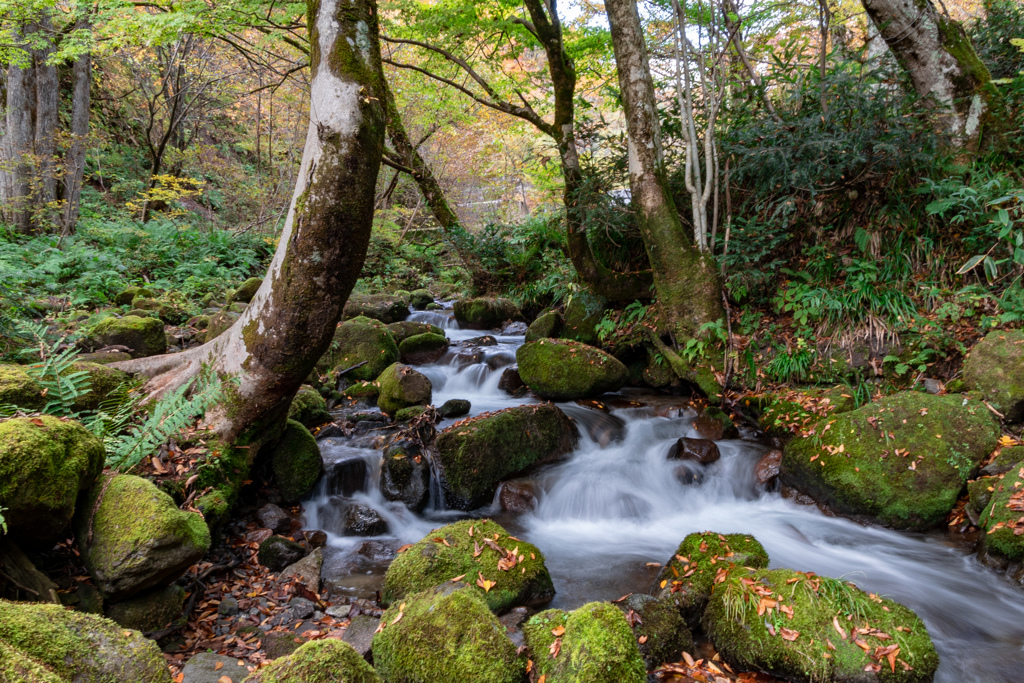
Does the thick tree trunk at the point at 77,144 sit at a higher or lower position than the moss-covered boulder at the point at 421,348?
higher

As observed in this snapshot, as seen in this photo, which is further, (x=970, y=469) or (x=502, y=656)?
(x=970, y=469)

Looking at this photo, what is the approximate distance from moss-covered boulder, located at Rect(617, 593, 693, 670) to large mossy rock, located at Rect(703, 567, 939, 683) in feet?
0.81

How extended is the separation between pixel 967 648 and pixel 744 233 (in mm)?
5133

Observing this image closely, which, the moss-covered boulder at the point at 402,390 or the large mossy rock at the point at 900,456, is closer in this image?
the large mossy rock at the point at 900,456

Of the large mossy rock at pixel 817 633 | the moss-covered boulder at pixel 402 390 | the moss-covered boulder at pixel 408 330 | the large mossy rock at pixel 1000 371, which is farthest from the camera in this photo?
the moss-covered boulder at pixel 408 330

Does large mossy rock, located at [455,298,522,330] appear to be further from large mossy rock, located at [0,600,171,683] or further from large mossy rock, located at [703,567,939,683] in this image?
large mossy rock, located at [0,600,171,683]

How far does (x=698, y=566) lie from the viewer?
12.5 ft

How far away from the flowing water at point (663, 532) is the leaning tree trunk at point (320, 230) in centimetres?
163

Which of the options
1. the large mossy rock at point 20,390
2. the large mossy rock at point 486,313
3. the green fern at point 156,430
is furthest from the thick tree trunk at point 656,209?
the large mossy rock at point 20,390

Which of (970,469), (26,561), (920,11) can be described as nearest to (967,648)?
(970,469)

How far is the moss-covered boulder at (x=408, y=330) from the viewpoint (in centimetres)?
1029

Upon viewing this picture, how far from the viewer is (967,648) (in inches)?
139

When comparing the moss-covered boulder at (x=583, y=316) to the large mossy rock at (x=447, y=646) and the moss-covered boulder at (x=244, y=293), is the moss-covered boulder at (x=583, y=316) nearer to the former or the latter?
the moss-covered boulder at (x=244, y=293)

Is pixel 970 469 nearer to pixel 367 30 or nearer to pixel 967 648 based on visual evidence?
pixel 967 648
